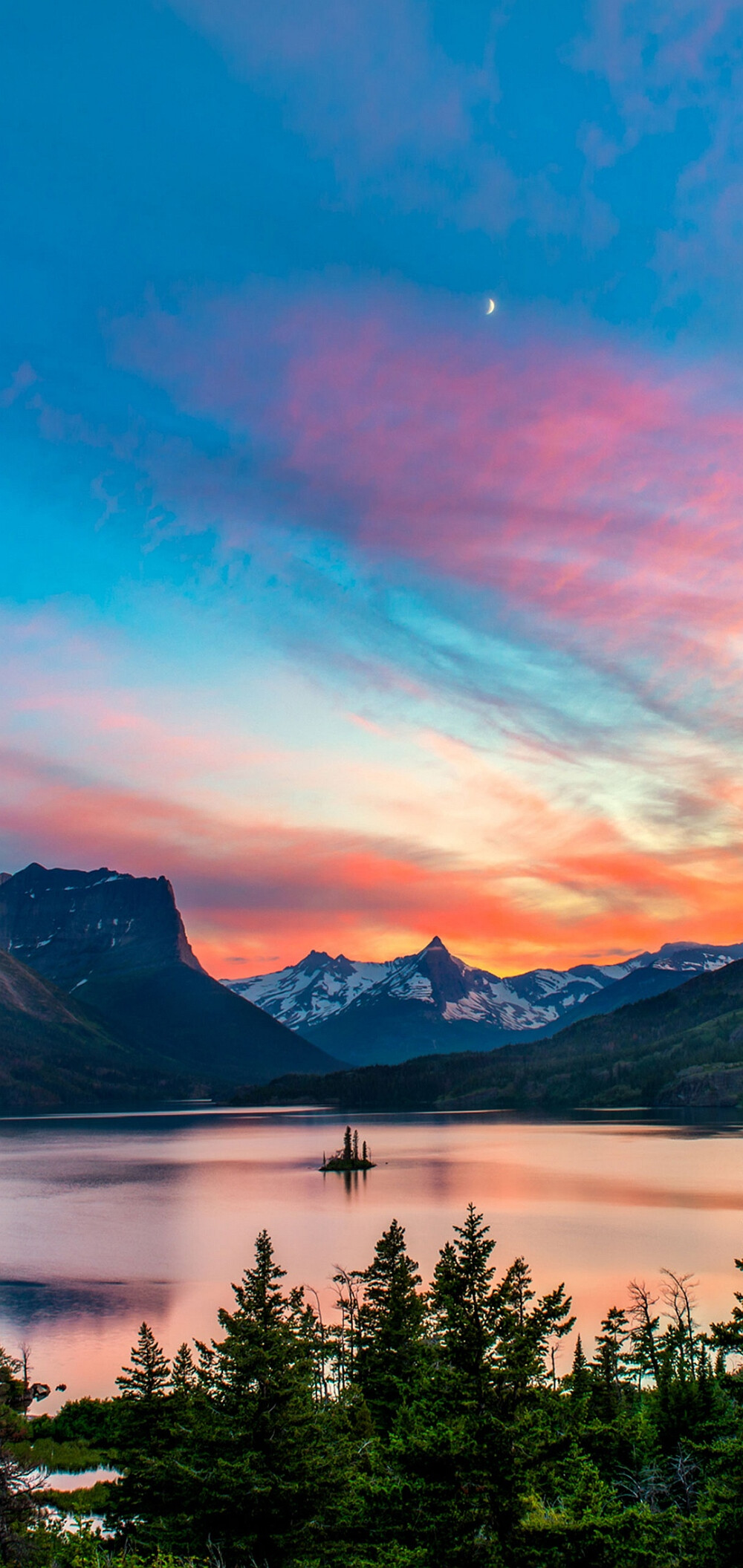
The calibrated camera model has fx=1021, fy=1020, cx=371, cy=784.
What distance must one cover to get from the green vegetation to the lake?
25.1 metres

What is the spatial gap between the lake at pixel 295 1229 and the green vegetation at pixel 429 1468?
2508 cm

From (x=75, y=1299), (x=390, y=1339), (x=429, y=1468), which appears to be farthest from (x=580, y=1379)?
(x=75, y=1299)

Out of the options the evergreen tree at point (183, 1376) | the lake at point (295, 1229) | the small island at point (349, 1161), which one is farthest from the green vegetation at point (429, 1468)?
the small island at point (349, 1161)

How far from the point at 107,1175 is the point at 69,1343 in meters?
106

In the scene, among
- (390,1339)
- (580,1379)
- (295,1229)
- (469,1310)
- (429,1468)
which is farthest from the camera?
(295,1229)

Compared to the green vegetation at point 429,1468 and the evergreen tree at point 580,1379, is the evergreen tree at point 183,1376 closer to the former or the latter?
the green vegetation at point 429,1468

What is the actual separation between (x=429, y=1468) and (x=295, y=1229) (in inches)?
3554

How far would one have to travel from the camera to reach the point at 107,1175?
162 m

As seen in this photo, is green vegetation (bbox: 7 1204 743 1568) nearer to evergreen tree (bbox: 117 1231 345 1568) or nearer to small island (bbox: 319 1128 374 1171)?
evergreen tree (bbox: 117 1231 345 1568)

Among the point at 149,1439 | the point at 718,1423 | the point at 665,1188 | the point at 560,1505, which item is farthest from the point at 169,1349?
the point at 665,1188

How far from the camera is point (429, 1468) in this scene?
71.0 ft

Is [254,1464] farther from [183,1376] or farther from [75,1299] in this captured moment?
[75,1299]

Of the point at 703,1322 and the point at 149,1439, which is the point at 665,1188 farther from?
the point at 149,1439

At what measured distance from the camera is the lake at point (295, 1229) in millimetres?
66625
